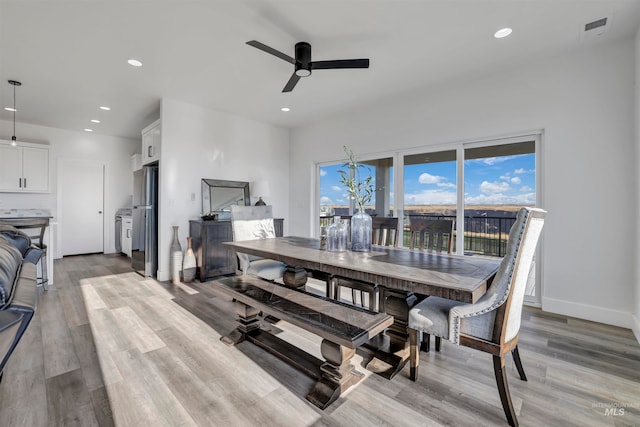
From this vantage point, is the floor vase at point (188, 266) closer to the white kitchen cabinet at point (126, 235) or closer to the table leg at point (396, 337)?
the white kitchen cabinet at point (126, 235)

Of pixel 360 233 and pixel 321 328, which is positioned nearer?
pixel 321 328

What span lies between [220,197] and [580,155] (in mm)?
4583

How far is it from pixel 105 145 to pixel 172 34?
4.88 m

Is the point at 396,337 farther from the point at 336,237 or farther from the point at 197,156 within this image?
the point at 197,156

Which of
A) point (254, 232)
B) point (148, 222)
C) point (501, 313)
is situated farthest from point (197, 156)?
point (501, 313)

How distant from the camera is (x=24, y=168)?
16.8 ft

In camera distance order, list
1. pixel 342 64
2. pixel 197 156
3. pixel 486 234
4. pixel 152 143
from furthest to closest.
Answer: pixel 152 143 → pixel 197 156 → pixel 486 234 → pixel 342 64

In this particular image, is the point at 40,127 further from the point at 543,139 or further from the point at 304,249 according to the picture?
the point at 543,139

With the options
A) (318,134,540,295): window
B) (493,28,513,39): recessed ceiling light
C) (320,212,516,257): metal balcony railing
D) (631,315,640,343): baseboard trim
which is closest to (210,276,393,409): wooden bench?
(318,134,540,295): window

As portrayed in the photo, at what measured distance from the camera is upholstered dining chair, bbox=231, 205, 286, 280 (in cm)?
283

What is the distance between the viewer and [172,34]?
8.42 ft

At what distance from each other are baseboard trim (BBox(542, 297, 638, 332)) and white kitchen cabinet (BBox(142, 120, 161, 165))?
17.3 ft

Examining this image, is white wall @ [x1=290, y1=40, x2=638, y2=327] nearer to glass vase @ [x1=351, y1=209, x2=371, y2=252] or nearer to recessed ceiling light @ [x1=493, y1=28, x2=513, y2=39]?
recessed ceiling light @ [x1=493, y1=28, x2=513, y2=39]

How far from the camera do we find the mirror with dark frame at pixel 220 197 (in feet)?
14.8
